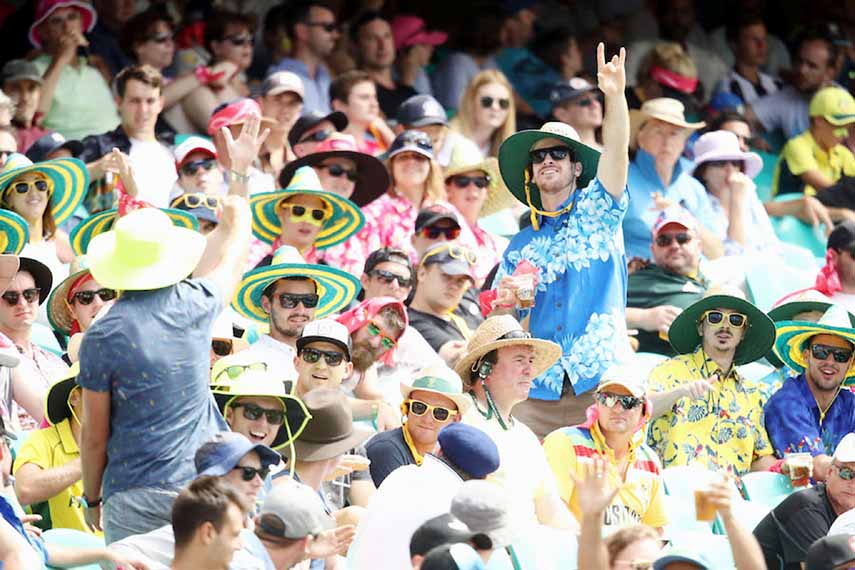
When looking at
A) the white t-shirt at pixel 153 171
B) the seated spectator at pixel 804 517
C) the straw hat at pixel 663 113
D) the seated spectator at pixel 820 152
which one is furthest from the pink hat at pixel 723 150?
the seated spectator at pixel 804 517

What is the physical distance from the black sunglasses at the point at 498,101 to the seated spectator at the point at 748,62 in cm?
217

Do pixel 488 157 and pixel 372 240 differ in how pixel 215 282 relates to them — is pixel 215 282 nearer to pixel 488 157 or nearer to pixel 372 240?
pixel 372 240

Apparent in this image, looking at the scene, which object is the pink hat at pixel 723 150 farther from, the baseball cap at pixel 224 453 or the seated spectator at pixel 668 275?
the baseball cap at pixel 224 453

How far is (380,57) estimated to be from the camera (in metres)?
12.8

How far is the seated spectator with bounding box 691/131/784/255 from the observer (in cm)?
1150

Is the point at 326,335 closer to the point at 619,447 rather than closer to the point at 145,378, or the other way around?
the point at 619,447

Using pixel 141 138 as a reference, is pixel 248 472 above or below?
below

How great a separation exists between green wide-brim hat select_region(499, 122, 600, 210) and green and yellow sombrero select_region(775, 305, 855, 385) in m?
1.27

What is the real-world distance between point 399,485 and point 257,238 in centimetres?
381

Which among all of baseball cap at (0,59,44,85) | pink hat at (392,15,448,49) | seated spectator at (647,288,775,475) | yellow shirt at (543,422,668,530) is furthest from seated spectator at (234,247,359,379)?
pink hat at (392,15,448,49)

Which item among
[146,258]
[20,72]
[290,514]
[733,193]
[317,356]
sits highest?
[733,193]

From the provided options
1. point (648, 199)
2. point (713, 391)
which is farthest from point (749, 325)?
point (648, 199)

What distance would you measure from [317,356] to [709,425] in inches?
76.1

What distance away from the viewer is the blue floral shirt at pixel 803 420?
8.66 metres
